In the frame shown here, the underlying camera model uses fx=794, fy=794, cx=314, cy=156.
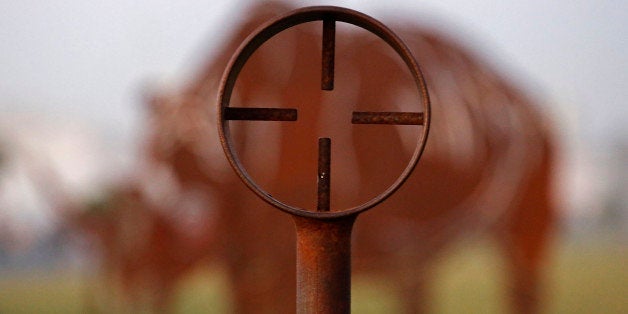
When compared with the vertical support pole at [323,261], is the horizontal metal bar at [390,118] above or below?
above

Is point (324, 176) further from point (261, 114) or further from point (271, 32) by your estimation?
point (271, 32)

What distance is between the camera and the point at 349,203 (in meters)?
3.44

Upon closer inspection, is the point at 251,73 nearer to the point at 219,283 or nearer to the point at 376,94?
the point at 376,94

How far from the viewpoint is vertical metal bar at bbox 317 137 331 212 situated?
194 cm

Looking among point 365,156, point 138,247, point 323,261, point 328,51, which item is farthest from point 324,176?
point 138,247

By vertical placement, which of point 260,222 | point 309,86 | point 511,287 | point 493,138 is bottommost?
point 511,287

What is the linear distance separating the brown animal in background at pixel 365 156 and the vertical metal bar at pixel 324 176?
1400mm

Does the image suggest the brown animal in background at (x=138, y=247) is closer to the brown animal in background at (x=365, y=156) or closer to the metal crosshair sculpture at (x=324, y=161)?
the brown animal in background at (x=365, y=156)

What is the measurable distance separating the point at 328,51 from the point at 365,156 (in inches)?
60.3

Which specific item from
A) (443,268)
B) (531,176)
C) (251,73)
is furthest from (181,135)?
(531,176)

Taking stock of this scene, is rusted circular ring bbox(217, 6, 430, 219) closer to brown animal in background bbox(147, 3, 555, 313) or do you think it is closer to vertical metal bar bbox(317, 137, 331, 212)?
vertical metal bar bbox(317, 137, 331, 212)

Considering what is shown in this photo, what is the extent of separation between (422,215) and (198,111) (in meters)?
1.10

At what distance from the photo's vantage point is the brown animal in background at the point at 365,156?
3430 millimetres

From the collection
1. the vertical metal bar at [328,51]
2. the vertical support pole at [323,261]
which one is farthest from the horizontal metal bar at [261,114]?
the vertical support pole at [323,261]
